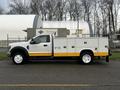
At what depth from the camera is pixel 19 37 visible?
35969 millimetres

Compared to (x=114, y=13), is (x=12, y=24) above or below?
below

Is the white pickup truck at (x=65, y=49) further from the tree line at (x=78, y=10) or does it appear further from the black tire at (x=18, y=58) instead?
the tree line at (x=78, y=10)

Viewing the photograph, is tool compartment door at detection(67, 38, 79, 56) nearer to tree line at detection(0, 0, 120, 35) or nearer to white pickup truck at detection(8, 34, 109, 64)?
white pickup truck at detection(8, 34, 109, 64)

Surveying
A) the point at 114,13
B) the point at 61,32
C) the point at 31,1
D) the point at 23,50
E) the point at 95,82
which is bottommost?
the point at 95,82

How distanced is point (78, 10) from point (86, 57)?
57.5m

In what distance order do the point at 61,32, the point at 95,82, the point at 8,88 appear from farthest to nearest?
the point at 61,32, the point at 95,82, the point at 8,88

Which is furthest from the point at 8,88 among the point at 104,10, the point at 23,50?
the point at 104,10

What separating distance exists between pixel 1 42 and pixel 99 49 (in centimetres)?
2298

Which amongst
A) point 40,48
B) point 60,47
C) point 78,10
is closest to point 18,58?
point 40,48

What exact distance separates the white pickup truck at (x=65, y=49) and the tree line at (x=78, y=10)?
1912 inches

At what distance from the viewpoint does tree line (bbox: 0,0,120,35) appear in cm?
6481

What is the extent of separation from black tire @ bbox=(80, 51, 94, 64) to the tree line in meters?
48.6

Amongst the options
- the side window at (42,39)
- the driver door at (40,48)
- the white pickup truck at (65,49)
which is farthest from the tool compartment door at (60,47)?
the side window at (42,39)

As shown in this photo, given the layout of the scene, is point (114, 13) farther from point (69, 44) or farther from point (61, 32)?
point (69, 44)
